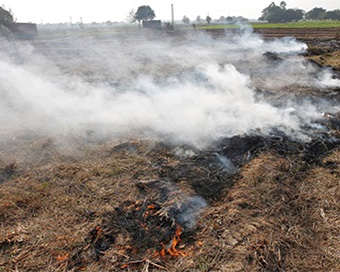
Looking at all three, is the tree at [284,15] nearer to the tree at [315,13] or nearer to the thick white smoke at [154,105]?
the tree at [315,13]

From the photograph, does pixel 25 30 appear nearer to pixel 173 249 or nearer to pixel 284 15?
pixel 173 249

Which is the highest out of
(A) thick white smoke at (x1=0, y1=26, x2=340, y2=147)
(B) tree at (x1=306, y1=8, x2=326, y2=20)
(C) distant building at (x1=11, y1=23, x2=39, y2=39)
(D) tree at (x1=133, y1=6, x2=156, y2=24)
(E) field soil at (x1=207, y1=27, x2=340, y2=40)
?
(D) tree at (x1=133, y1=6, x2=156, y2=24)

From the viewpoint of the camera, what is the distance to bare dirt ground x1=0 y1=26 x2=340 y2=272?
115 inches

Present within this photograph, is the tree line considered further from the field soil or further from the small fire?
the small fire

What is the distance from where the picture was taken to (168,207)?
3.57m

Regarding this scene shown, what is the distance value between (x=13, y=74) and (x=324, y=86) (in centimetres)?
1199

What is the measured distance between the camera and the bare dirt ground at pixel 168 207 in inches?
115

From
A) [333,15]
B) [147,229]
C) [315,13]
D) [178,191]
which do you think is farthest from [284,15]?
[147,229]

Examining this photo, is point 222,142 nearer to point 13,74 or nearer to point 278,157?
point 278,157

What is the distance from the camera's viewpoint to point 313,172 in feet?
14.5

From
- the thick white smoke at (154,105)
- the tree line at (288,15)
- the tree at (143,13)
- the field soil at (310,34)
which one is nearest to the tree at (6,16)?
the thick white smoke at (154,105)

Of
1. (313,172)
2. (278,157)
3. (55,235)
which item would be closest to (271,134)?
(278,157)

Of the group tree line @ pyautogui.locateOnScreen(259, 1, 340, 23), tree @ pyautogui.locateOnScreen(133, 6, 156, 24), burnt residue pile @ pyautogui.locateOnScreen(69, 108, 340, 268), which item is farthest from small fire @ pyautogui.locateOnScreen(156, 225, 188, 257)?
tree @ pyautogui.locateOnScreen(133, 6, 156, 24)

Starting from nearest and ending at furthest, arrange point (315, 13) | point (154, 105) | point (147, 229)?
1. point (147, 229)
2. point (154, 105)
3. point (315, 13)
